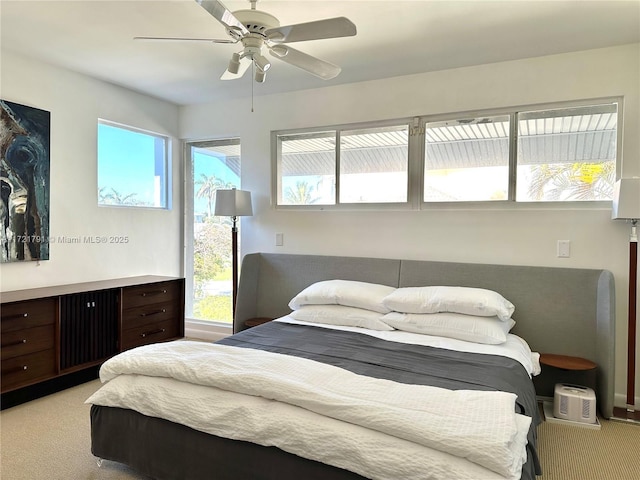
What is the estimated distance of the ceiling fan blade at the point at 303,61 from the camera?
2.25 meters

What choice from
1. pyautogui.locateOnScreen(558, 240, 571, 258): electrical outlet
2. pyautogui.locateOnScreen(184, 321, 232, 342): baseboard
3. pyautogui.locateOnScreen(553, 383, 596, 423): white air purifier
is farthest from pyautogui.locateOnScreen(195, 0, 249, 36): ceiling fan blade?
pyautogui.locateOnScreen(184, 321, 232, 342): baseboard

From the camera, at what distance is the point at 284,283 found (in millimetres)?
4020

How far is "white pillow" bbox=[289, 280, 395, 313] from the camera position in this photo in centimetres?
315

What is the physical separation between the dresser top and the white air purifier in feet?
11.5

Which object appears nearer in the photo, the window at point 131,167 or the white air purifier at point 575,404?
the white air purifier at point 575,404

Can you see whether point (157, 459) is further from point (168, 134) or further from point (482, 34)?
point (168, 134)

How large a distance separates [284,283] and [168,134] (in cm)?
222

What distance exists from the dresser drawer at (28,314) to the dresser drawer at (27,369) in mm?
223

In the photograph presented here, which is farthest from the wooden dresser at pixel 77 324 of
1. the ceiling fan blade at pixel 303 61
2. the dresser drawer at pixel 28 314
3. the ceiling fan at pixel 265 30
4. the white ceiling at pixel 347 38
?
the ceiling fan blade at pixel 303 61

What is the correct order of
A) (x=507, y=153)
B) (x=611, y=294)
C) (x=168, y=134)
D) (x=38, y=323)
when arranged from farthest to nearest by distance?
(x=168, y=134)
(x=507, y=153)
(x=38, y=323)
(x=611, y=294)

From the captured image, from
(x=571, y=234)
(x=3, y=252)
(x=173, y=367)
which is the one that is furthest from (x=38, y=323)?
(x=571, y=234)

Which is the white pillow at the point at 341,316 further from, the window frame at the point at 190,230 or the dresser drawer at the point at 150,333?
the window frame at the point at 190,230

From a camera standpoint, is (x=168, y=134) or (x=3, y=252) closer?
(x=3, y=252)

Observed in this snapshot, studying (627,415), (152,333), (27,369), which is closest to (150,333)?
(152,333)
